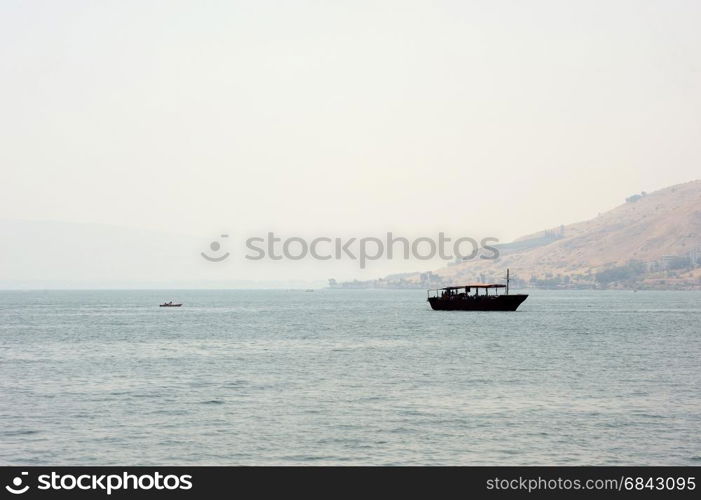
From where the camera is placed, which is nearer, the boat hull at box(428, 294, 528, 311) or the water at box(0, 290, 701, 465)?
the water at box(0, 290, 701, 465)

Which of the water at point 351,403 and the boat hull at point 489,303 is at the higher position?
the boat hull at point 489,303

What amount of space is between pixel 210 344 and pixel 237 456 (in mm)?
59585

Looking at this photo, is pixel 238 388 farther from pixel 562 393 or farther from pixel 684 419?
pixel 684 419

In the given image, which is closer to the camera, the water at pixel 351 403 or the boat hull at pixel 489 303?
the water at pixel 351 403

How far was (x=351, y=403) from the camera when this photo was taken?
4888cm

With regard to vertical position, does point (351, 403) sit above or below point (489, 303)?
below

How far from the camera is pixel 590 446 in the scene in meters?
37.1

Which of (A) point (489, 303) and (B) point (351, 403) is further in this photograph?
(A) point (489, 303)

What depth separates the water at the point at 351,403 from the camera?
119 feet

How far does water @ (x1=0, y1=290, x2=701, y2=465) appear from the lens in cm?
3634

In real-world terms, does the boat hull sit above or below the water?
above
